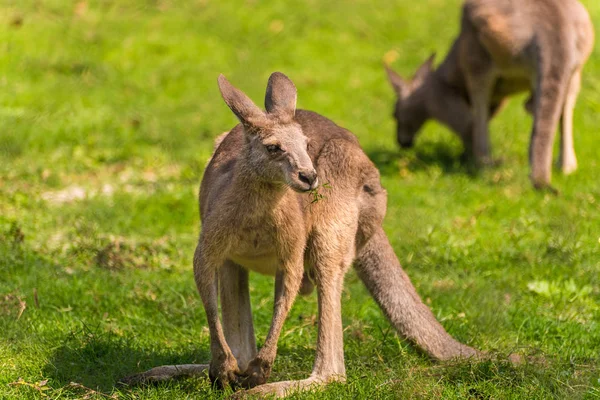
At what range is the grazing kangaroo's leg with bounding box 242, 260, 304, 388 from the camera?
4.13m

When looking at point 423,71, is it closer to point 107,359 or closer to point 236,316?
point 236,316

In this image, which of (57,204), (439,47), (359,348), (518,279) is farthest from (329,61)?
(359,348)

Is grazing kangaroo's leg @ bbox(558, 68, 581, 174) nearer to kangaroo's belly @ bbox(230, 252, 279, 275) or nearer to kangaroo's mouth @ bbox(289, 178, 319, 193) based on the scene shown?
kangaroo's belly @ bbox(230, 252, 279, 275)

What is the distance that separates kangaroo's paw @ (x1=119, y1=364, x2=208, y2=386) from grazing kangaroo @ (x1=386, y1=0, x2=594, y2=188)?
14.1 ft

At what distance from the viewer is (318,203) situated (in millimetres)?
4469

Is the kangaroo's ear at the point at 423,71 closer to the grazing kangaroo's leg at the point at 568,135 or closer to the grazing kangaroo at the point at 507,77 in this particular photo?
the grazing kangaroo at the point at 507,77

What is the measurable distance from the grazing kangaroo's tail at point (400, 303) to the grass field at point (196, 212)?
114mm

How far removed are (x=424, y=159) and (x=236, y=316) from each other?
547 cm

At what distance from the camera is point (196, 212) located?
754 centimetres

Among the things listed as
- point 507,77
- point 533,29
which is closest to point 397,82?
point 507,77

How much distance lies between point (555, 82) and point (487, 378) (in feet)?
13.9

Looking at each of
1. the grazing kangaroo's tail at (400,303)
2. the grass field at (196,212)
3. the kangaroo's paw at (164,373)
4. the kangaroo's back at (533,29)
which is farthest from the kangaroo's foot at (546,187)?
the kangaroo's paw at (164,373)

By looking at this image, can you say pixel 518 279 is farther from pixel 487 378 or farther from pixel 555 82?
pixel 555 82

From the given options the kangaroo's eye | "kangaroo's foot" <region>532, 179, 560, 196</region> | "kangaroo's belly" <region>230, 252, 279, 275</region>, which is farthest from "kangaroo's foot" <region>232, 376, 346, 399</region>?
"kangaroo's foot" <region>532, 179, 560, 196</region>
